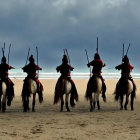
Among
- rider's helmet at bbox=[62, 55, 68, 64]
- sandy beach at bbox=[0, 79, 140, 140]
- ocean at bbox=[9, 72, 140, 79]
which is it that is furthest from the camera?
ocean at bbox=[9, 72, 140, 79]

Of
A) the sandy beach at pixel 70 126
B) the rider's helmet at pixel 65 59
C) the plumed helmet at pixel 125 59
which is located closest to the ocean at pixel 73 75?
the rider's helmet at pixel 65 59

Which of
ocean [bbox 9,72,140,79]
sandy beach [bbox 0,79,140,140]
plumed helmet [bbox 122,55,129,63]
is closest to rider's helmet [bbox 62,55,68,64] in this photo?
sandy beach [bbox 0,79,140,140]

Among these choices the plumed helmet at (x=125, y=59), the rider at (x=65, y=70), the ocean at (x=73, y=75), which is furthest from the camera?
the ocean at (x=73, y=75)

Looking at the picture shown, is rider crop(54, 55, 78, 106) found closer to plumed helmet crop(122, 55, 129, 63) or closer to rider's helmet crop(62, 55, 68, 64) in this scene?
rider's helmet crop(62, 55, 68, 64)

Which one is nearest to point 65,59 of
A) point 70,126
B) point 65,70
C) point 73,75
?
point 65,70

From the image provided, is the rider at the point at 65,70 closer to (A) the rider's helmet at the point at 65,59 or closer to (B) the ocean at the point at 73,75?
(A) the rider's helmet at the point at 65,59

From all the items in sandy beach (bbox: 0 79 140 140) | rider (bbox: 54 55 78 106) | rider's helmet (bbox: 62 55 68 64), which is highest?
rider's helmet (bbox: 62 55 68 64)

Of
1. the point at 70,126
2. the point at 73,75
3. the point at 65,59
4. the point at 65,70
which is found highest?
the point at 73,75

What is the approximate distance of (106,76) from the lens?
109 feet

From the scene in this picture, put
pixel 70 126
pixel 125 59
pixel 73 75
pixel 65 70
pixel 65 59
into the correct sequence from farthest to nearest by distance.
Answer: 1. pixel 73 75
2. pixel 125 59
3. pixel 65 59
4. pixel 65 70
5. pixel 70 126

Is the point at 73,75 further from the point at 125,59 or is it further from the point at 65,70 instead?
the point at 65,70


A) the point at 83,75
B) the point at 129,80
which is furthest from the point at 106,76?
the point at 129,80

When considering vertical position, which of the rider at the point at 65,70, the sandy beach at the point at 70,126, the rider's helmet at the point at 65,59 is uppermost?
the rider's helmet at the point at 65,59

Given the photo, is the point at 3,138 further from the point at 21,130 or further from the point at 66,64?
the point at 66,64
